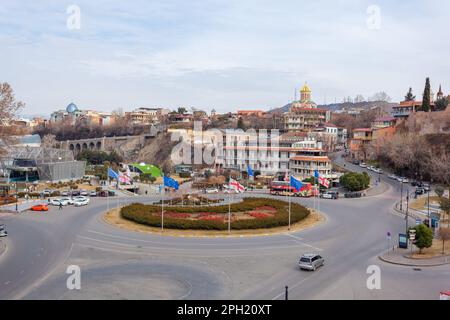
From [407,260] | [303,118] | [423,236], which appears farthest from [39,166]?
[303,118]

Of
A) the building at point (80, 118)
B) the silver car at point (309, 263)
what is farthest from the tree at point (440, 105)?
the building at point (80, 118)

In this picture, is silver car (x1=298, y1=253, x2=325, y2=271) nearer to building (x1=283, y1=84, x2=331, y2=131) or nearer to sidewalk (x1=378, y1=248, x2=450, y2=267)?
sidewalk (x1=378, y1=248, x2=450, y2=267)

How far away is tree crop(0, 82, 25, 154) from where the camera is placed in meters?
32.1

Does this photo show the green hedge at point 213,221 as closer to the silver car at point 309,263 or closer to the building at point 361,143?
the silver car at point 309,263

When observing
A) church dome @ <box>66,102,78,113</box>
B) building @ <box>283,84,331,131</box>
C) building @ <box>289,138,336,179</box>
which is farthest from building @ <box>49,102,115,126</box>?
building @ <box>289,138,336,179</box>

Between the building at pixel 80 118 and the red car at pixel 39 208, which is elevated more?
the building at pixel 80 118

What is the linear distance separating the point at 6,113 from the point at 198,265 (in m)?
19.2

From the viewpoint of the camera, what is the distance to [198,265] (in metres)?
22.4

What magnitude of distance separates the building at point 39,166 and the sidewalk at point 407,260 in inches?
1824

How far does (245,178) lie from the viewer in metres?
65.3

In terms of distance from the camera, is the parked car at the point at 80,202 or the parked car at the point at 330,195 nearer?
the parked car at the point at 80,202

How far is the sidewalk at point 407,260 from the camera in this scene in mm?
22372

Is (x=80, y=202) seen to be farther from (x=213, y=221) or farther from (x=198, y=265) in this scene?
(x=198, y=265)
